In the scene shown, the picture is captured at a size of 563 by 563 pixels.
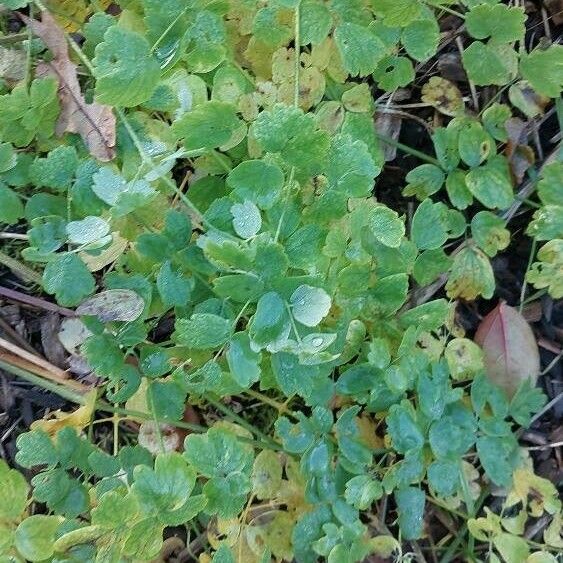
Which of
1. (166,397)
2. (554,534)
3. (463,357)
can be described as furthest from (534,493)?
(166,397)

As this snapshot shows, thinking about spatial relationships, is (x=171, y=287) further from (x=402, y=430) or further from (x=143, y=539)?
(x=402, y=430)

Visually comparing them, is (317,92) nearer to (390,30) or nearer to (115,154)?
(390,30)

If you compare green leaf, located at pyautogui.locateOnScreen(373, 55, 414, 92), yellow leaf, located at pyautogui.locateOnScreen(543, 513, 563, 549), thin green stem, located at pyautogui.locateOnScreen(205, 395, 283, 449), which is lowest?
Result: yellow leaf, located at pyautogui.locateOnScreen(543, 513, 563, 549)

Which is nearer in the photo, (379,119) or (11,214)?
(11,214)

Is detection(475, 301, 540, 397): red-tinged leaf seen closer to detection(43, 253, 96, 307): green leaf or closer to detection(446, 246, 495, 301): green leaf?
detection(446, 246, 495, 301): green leaf

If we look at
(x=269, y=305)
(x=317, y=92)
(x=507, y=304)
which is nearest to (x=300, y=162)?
(x=269, y=305)

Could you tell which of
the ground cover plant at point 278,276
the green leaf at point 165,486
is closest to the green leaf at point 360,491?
the ground cover plant at point 278,276

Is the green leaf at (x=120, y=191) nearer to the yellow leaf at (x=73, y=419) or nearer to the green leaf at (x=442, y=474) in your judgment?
the yellow leaf at (x=73, y=419)

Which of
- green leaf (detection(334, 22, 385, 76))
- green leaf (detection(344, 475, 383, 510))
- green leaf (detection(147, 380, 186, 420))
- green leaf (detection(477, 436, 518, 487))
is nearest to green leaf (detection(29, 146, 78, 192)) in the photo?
green leaf (detection(147, 380, 186, 420))
